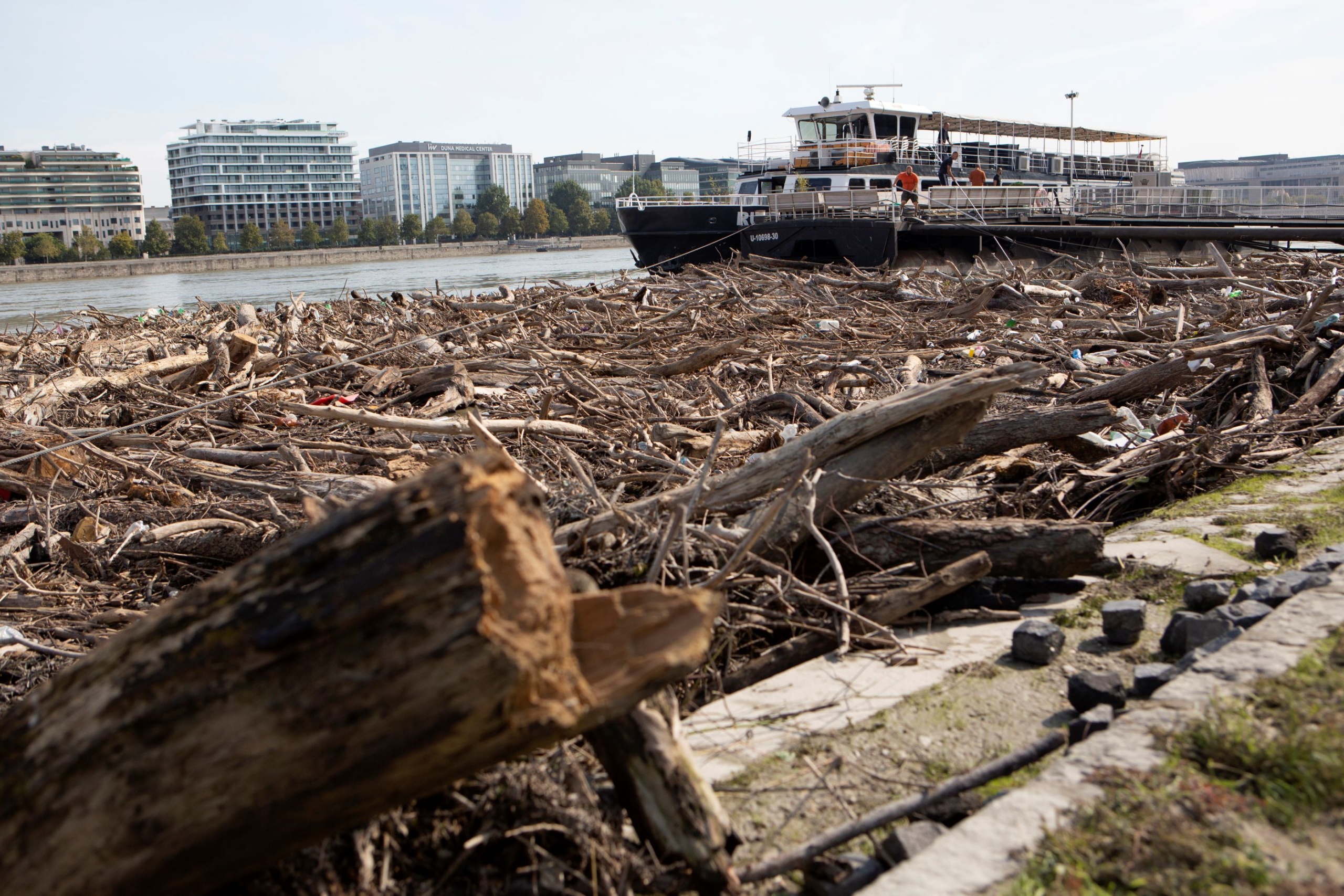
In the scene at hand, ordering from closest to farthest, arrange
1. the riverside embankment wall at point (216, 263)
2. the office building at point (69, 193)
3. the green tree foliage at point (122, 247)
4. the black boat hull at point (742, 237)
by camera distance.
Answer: the black boat hull at point (742, 237), the riverside embankment wall at point (216, 263), the green tree foliage at point (122, 247), the office building at point (69, 193)

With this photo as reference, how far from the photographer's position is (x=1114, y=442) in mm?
5496

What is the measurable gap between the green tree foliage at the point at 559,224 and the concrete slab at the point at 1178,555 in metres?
126

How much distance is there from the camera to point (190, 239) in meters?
96.9

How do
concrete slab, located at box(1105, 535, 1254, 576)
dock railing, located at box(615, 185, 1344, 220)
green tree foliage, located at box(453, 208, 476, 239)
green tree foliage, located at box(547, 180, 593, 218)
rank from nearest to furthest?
concrete slab, located at box(1105, 535, 1254, 576)
dock railing, located at box(615, 185, 1344, 220)
green tree foliage, located at box(453, 208, 476, 239)
green tree foliage, located at box(547, 180, 593, 218)

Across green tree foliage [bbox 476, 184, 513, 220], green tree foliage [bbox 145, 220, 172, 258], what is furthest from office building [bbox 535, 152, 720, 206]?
green tree foliage [bbox 145, 220, 172, 258]

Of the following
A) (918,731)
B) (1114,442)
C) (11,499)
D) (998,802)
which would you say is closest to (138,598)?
(11,499)

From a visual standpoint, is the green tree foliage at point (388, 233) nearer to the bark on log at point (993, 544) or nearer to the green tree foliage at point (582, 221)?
the green tree foliage at point (582, 221)

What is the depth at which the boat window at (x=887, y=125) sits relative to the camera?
26469 millimetres

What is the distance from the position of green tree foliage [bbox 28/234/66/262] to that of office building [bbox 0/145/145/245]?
40.5 metres

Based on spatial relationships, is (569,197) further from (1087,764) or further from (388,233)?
(1087,764)

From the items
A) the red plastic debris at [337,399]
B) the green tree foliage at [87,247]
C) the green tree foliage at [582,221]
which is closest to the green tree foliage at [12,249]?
the green tree foliage at [87,247]

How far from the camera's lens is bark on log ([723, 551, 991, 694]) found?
325cm

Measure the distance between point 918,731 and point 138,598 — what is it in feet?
10.6

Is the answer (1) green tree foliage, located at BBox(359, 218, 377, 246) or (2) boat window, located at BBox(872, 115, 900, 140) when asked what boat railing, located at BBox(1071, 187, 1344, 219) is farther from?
(1) green tree foliage, located at BBox(359, 218, 377, 246)
